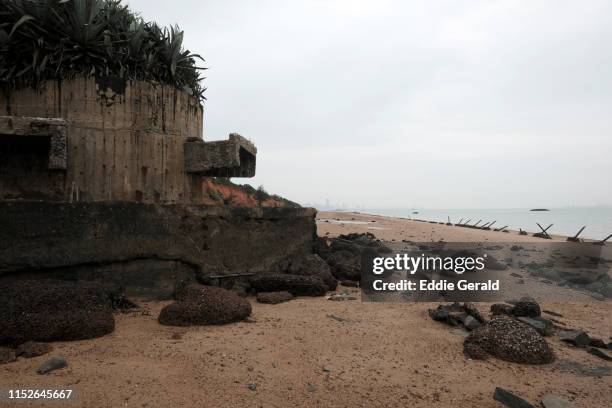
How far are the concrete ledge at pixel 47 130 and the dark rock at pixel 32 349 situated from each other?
241 centimetres

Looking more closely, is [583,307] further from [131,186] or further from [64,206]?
[64,206]

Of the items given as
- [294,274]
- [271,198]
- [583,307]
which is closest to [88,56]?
[294,274]

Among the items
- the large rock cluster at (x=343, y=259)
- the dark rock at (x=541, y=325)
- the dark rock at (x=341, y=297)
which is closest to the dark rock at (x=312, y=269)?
the dark rock at (x=341, y=297)

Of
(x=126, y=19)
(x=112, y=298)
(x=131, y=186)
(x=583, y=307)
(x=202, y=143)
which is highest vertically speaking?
(x=126, y=19)

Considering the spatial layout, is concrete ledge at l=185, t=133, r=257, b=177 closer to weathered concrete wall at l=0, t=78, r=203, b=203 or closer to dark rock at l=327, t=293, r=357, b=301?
weathered concrete wall at l=0, t=78, r=203, b=203

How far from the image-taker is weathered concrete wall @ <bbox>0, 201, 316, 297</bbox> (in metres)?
4.53

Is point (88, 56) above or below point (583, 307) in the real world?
above

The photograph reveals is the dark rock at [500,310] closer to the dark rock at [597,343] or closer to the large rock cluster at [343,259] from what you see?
the dark rock at [597,343]

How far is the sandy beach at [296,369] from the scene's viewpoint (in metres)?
2.83

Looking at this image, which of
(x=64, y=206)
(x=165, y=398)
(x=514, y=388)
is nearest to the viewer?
(x=165, y=398)

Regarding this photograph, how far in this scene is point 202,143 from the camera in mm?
6000

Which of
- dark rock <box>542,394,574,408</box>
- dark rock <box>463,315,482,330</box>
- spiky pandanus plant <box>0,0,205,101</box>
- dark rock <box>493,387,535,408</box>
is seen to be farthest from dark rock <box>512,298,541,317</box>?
spiky pandanus plant <box>0,0,205,101</box>

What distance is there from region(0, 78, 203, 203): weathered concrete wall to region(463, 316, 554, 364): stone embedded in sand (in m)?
4.65

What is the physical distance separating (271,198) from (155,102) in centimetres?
2909
